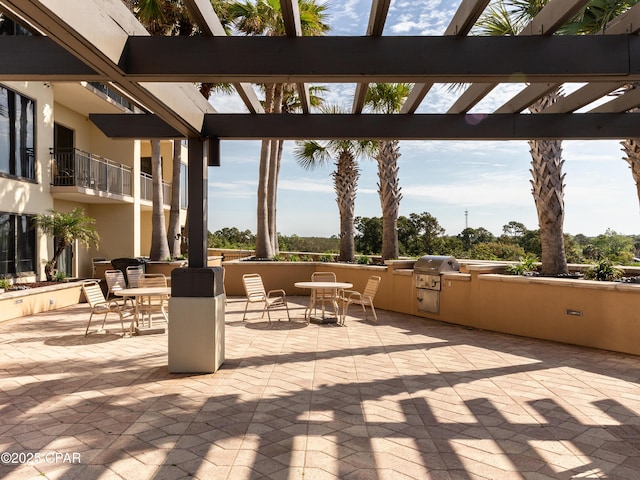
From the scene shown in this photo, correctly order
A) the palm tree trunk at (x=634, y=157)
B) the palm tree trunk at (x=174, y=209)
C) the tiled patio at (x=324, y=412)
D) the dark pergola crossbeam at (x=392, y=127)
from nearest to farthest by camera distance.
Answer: the tiled patio at (x=324, y=412), the dark pergola crossbeam at (x=392, y=127), the palm tree trunk at (x=634, y=157), the palm tree trunk at (x=174, y=209)

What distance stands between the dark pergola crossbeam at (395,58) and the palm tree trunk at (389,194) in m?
8.85

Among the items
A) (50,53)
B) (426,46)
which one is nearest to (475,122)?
(426,46)

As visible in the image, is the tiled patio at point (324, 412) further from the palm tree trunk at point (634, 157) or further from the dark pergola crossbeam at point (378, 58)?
the palm tree trunk at point (634, 157)

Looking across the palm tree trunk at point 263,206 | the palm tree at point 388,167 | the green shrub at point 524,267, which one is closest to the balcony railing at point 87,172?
the palm tree trunk at point 263,206

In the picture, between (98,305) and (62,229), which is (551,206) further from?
(62,229)

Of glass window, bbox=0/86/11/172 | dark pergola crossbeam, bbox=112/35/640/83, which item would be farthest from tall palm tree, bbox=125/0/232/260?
dark pergola crossbeam, bbox=112/35/640/83

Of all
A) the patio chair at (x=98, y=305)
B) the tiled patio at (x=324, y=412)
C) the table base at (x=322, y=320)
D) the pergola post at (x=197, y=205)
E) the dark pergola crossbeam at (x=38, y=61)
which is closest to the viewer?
the tiled patio at (x=324, y=412)

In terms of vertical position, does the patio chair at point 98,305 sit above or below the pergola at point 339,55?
below

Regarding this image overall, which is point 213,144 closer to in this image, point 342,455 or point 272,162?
point 342,455

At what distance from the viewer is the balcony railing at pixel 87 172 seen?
1270 centimetres

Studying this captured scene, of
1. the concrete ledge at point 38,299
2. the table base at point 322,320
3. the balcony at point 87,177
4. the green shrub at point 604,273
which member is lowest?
the table base at point 322,320

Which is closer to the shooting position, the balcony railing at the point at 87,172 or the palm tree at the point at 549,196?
the palm tree at the point at 549,196

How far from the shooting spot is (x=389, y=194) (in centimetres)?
1256

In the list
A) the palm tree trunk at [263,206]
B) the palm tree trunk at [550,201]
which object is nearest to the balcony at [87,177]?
the palm tree trunk at [263,206]
